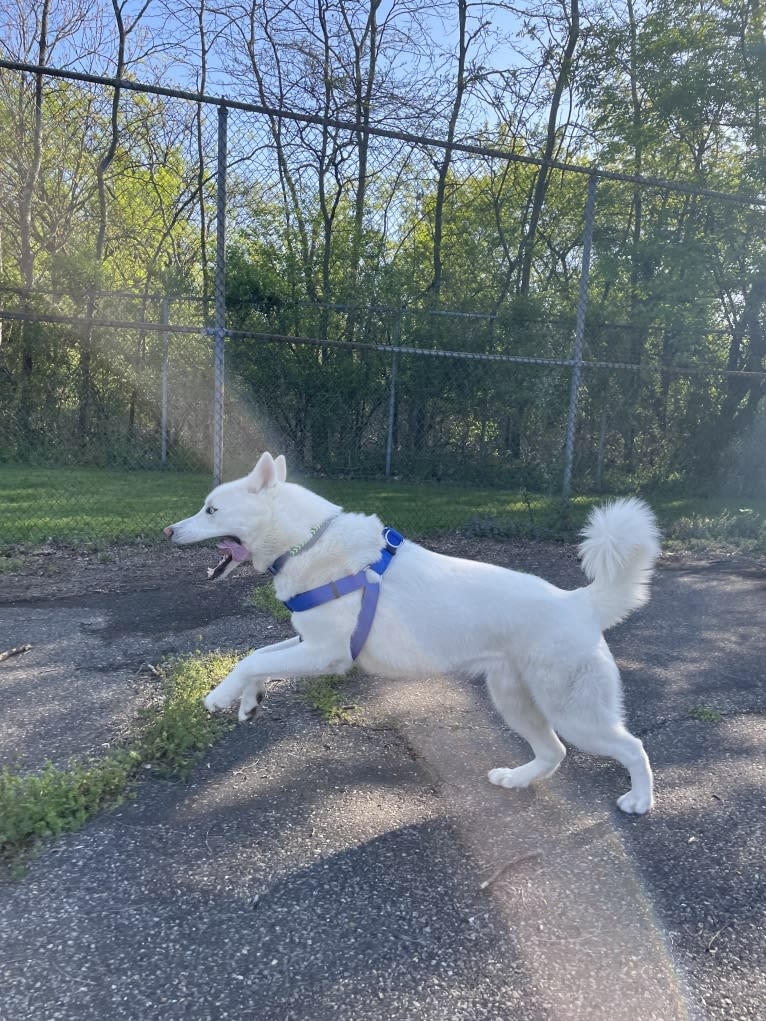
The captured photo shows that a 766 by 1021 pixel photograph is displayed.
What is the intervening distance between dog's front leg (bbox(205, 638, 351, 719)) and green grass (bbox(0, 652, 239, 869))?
1.03 feet

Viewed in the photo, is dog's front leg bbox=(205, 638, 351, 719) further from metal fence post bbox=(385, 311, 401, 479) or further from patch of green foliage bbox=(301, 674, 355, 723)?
metal fence post bbox=(385, 311, 401, 479)

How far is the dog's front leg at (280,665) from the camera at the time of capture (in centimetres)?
305

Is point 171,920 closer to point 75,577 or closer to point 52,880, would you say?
point 52,880

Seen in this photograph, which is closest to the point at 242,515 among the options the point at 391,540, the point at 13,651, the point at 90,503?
the point at 391,540

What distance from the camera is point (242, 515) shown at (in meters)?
3.35

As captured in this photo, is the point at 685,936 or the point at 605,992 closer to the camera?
the point at 605,992

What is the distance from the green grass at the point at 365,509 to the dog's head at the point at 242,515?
3.78 metres

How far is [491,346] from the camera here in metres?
10.8

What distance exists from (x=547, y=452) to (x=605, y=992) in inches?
363

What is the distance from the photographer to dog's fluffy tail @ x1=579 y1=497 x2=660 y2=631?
2.94 meters

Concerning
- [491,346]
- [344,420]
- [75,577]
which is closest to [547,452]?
[491,346]

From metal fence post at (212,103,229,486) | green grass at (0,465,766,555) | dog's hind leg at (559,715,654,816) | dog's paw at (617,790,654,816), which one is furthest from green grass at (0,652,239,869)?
green grass at (0,465,766,555)

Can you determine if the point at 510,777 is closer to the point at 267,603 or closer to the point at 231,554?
the point at 231,554

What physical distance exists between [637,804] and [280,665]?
157 cm
